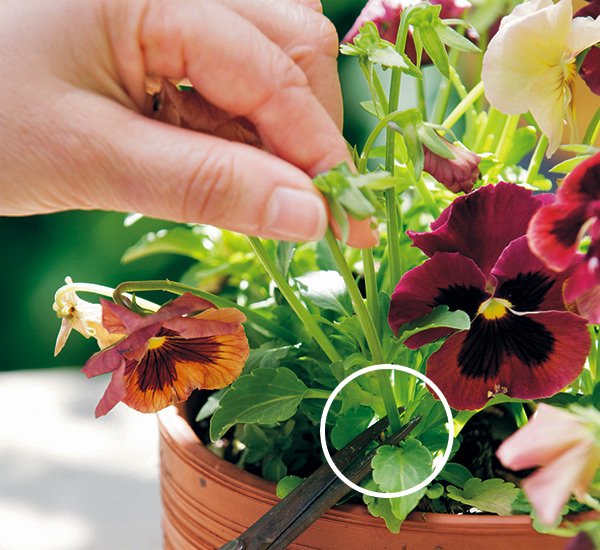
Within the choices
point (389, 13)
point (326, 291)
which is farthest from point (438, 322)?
point (389, 13)

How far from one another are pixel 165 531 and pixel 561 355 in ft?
1.06

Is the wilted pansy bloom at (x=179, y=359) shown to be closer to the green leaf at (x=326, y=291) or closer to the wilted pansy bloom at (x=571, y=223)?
the green leaf at (x=326, y=291)

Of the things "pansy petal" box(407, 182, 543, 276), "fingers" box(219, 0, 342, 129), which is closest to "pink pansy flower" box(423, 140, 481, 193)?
"pansy petal" box(407, 182, 543, 276)

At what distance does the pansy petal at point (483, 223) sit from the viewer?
14.0 inches

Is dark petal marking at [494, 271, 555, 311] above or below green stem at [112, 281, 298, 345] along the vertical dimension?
above

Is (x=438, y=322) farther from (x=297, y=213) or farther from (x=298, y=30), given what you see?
(x=298, y=30)

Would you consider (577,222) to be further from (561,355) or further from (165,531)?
(165,531)

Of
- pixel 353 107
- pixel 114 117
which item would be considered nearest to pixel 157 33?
pixel 114 117

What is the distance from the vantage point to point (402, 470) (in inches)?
14.3

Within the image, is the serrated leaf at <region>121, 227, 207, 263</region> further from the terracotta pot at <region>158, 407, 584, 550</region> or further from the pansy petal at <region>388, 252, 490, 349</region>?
the pansy petal at <region>388, 252, 490, 349</region>

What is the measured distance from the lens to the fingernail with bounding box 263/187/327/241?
0.31 m

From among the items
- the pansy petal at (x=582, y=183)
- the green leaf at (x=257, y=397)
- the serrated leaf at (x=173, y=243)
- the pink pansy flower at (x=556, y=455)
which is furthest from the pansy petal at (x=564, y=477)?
the serrated leaf at (x=173, y=243)

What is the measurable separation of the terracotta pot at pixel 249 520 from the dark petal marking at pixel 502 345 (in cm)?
8

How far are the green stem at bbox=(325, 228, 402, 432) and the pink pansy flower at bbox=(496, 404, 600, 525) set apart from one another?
0.44ft
